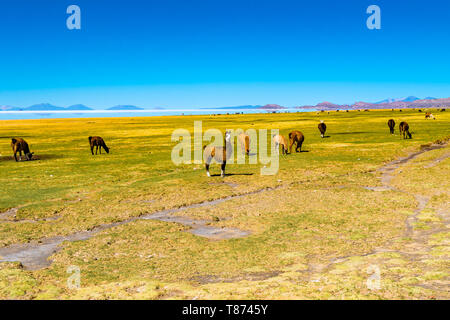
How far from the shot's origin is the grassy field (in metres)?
7.73

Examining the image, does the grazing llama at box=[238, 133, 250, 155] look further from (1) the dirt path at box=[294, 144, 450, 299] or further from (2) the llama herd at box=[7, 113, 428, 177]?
(1) the dirt path at box=[294, 144, 450, 299]

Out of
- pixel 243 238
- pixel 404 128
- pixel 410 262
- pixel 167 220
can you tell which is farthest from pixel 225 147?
pixel 404 128

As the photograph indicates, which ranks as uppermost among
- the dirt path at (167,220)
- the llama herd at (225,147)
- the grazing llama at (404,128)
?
the grazing llama at (404,128)

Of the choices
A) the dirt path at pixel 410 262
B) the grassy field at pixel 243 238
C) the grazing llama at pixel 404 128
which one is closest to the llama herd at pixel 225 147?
the grazing llama at pixel 404 128

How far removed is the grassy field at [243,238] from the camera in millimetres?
7734

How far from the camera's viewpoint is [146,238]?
1177 centimetres

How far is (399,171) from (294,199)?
9491 mm

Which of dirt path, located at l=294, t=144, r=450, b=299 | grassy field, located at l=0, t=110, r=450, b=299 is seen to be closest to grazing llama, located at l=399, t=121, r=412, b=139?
grassy field, located at l=0, t=110, r=450, b=299

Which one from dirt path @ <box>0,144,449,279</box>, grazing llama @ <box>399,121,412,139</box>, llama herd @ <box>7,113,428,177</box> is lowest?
dirt path @ <box>0,144,449,279</box>

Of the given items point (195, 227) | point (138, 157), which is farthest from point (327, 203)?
point (138, 157)

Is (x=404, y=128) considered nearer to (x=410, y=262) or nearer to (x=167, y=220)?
(x=167, y=220)

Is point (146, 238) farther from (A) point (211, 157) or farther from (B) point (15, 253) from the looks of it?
(A) point (211, 157)

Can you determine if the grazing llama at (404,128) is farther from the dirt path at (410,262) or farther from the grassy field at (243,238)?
the dirt path at (410,262)
